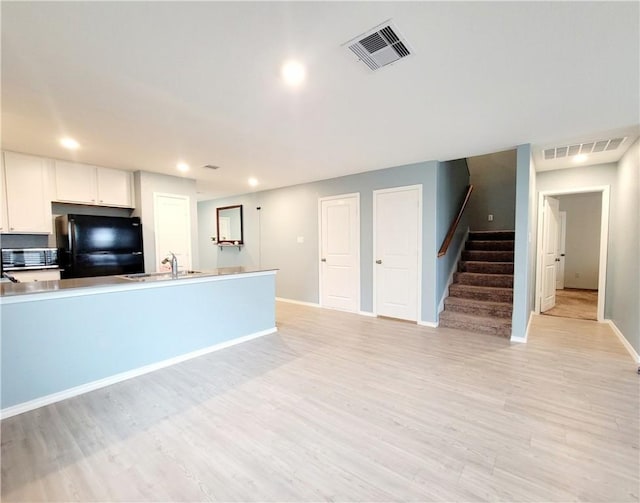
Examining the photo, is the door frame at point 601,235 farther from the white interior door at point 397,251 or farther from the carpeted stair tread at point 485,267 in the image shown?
the white interior door at point 397,251

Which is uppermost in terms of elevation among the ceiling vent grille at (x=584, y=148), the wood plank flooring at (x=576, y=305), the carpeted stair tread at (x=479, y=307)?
the ceiling vent grille at (x=584, y=148)

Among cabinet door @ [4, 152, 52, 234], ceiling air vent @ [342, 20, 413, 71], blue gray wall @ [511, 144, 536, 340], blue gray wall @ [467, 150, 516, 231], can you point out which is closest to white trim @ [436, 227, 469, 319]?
blue gray wall @ [467, 150, 516, 231]

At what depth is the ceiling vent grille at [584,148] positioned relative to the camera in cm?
346

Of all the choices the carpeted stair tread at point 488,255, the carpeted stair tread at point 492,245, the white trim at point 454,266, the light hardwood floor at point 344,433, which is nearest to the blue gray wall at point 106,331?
the light hardwood floor at point 344,433

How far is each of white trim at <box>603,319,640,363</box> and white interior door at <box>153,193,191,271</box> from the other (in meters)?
6.17

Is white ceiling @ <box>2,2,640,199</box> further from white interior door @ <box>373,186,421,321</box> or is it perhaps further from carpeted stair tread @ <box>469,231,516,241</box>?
carpeted stair tread @ <box>469,231,516,241</box>

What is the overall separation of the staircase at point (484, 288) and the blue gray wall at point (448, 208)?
0.26 metres

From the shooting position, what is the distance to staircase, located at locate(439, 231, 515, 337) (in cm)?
416

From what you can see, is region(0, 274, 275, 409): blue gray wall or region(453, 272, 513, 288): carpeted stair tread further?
region(453, 272, 513, 288): carpeted stair tread

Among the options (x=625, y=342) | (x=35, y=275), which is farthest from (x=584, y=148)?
(x=35, y=275)

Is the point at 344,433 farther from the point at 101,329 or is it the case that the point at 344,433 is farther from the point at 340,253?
the point at 340,253

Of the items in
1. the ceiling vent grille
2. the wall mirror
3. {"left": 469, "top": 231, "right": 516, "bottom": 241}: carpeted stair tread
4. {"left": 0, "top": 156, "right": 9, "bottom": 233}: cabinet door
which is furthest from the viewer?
the wall mirror

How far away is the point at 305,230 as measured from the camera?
5824 mm

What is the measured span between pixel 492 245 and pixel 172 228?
5916 millimetres
